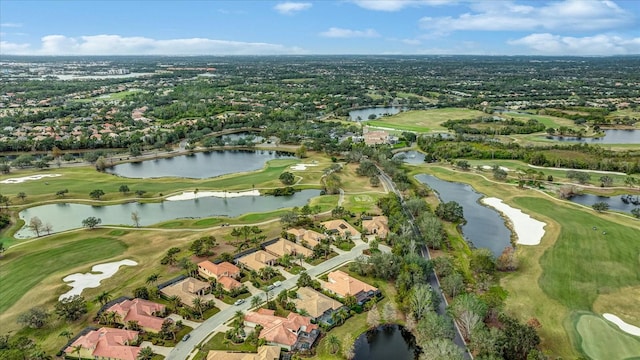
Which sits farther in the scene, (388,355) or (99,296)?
(99,296)

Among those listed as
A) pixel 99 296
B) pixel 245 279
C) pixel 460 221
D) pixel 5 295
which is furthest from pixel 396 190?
pixel 5 295

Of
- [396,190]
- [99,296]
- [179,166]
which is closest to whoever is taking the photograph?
[99,296]

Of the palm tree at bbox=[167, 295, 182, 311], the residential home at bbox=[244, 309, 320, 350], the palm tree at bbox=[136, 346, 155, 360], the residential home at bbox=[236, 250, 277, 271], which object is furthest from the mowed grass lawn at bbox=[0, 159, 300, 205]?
the palm tree at bbox=[136, 346, 155, 360]

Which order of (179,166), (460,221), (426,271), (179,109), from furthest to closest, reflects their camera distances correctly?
1. (179,109)
2. (179,166)
3. (460,221)
4. (426,271)

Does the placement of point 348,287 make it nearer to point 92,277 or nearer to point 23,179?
point 92,277

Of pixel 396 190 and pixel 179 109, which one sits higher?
pixel 179 109

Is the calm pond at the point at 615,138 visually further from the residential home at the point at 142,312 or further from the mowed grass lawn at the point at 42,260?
the mowed grass lawn at the point at 42,260

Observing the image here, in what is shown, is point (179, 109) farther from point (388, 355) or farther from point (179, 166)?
point (388, 355)

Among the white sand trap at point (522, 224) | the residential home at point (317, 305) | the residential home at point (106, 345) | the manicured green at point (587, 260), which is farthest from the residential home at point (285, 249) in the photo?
the white sand trap at point (522, 224)
